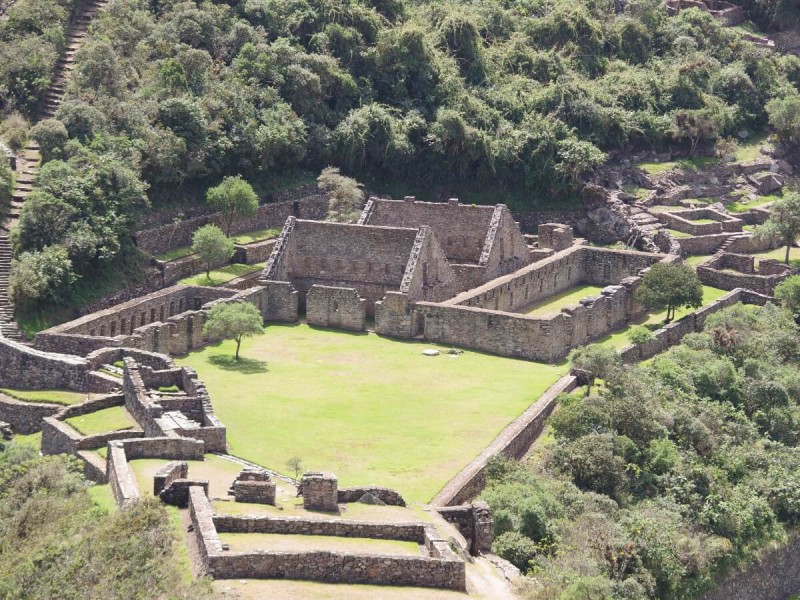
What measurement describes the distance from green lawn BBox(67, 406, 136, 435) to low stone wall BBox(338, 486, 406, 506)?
1191 cm

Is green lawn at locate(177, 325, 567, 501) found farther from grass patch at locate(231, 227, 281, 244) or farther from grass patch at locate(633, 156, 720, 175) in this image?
grass patch at locate(633, 156, 720, 175)

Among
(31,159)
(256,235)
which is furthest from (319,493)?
(256,235)

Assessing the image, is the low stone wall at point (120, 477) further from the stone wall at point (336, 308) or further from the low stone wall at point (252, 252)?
the low stone wall at point (252, 252)

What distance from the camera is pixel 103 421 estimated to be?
5538 centimetres

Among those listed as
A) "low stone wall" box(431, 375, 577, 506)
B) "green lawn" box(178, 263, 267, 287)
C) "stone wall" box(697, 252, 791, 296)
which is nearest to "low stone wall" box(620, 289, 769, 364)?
"stone wall" box(697, 252, 791, 296)

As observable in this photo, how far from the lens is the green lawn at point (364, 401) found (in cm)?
5250

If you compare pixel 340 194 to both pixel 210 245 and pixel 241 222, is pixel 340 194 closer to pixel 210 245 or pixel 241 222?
pixel 241 222

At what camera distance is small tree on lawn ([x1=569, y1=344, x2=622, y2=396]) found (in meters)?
62.4

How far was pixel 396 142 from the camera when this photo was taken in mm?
90125

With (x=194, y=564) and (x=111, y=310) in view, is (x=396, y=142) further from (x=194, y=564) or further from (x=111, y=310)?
(x=194, y=564)

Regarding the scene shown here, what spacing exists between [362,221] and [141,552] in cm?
4179

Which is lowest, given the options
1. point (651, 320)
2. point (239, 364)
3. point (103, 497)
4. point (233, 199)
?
point (239, 364)

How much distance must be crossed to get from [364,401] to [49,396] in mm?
11052

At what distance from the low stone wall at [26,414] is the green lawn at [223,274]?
1618 cm
